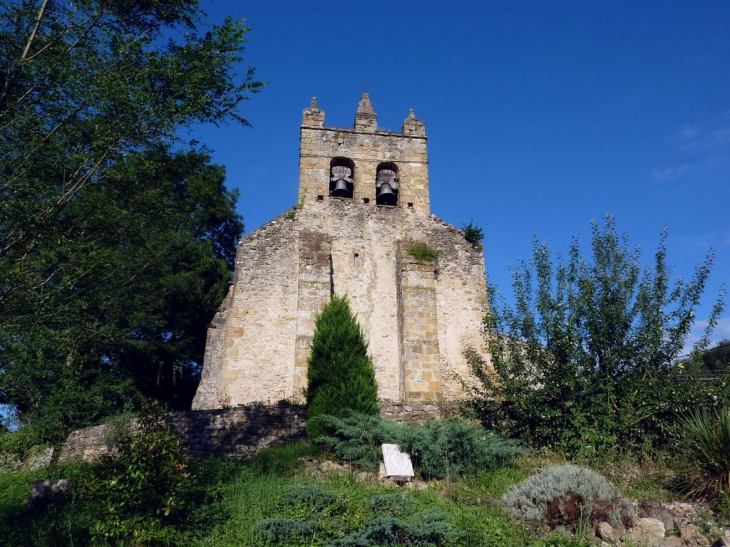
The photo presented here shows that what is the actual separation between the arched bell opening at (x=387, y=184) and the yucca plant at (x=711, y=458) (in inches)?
435

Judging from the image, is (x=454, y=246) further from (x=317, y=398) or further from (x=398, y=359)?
(x=317, y=398)

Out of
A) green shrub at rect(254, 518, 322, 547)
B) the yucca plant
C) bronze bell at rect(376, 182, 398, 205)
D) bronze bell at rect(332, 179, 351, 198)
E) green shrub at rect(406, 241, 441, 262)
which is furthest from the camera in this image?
bronze bell at rect(376, 182, 398, 205)

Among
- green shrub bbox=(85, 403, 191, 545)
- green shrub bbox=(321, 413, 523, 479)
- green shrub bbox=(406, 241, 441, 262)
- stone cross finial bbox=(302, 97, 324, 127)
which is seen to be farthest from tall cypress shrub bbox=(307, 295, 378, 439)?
stone cross finial bbox=(302, 97, 324, 127)

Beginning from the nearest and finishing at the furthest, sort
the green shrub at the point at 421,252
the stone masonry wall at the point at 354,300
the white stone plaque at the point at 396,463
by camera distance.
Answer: the white stone plaque at the point at 396,463 → the stone masonry wall at the point at 354,300 → the green shrub at the point at 421,252

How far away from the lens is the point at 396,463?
8.91 metres

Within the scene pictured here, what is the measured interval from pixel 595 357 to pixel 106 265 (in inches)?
339

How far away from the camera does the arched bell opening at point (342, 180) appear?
17.0 m

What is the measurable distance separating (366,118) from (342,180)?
2.58 meters

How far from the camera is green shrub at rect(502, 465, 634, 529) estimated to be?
682 centimetres

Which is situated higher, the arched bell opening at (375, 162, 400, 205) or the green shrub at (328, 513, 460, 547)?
the arched bell opening at (375, 162, 400, 205)

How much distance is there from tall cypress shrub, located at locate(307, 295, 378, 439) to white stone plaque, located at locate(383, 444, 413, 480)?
6.10 feet

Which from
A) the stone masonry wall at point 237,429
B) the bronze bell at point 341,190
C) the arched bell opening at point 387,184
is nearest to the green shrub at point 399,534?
the stone masonry wall at point 237,429

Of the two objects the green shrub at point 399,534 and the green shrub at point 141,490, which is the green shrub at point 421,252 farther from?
the green shrub at point 399,534

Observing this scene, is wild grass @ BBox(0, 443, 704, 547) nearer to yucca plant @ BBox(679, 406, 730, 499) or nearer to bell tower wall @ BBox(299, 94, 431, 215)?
yucca plant @ BBox(679, 406, 730, 499)
